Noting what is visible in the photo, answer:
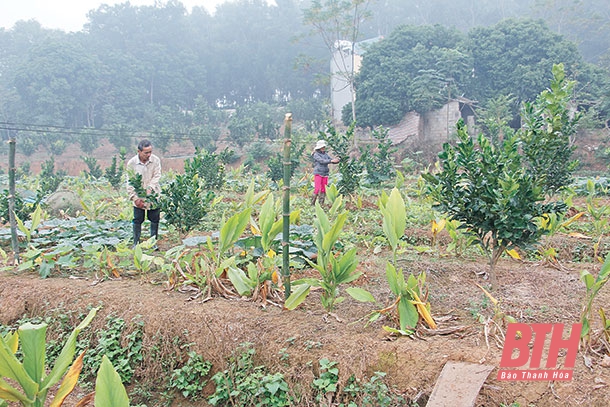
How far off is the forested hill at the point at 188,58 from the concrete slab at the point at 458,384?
24738mm

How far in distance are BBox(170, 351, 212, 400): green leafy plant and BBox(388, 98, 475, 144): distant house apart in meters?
18.0

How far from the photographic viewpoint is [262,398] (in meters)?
Answer: 2.76

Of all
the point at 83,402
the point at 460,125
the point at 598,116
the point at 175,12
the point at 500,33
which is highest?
the point at 175,12

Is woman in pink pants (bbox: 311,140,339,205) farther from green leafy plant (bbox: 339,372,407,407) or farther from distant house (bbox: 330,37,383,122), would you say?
distant house (bbox: 330,37,383,122)

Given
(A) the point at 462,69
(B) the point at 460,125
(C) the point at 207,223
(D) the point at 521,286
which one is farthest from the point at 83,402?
(A) the point at 462,69

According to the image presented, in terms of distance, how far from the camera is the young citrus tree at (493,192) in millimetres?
3126

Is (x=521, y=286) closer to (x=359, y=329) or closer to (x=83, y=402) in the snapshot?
(x=359, y=329)

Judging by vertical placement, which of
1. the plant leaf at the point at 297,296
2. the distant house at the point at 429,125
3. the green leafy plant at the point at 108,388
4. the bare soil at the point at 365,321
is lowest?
the bare soil at the point at 365,321

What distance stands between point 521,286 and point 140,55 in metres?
40.7

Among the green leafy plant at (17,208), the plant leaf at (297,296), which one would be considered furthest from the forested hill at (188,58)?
the plant leaf at (297,296)

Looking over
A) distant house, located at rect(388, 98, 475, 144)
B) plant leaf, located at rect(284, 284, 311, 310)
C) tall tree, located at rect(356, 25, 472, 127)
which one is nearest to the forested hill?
tall tree, located at rect(356, 25, 472, 127)

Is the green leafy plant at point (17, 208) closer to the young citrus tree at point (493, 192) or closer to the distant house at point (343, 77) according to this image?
the young citrus tree at point (493, 192)

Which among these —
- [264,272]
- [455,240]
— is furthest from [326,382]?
[455,240]

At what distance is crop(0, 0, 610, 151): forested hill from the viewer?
3188 centimetres
